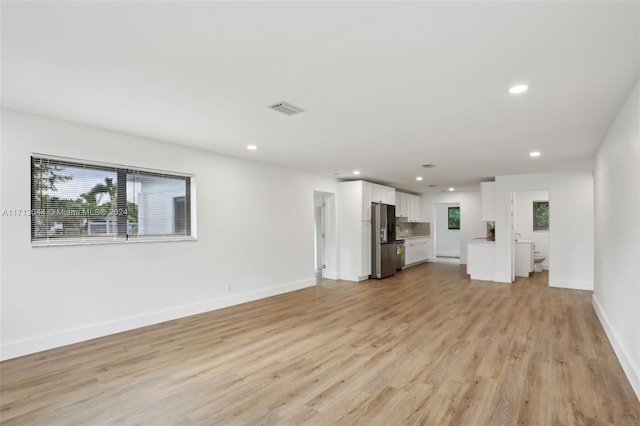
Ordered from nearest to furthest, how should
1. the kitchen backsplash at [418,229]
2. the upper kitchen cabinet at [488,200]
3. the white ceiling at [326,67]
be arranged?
the white ceiling at [326,67] → the upper kitchen cabinet at [488,200] → the kitchen backsplash at [418,229]

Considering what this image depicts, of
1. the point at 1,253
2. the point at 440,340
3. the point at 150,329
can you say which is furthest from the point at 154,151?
the point at 440,340

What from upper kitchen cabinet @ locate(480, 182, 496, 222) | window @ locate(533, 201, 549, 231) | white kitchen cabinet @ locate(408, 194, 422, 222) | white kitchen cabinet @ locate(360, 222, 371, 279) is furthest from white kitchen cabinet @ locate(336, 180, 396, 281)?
window @ locate(533, 201, 549, 231)

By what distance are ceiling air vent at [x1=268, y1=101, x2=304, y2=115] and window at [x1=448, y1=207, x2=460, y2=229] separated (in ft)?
36.9

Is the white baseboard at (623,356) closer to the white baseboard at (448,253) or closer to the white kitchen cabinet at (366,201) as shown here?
the white kitchen cabinet at (366,201)

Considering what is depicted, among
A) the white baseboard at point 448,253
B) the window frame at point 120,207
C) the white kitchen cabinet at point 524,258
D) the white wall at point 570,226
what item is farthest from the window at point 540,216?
the window frame at point 120,207

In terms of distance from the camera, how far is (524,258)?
816cm

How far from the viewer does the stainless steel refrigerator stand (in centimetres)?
788

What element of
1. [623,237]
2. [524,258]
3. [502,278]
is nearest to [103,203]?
[623,237]

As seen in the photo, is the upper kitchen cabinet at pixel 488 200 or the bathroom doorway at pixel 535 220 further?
the bathroom doorway at pixel 535 220

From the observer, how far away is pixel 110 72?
7.86ft

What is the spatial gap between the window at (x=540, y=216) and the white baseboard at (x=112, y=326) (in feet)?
27.2

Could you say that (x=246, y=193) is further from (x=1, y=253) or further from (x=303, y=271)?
(x=1, y=253)

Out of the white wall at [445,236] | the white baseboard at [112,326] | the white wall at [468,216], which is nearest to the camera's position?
the white baseboard at [112,326]

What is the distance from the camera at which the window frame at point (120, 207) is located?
3436 millimetres
